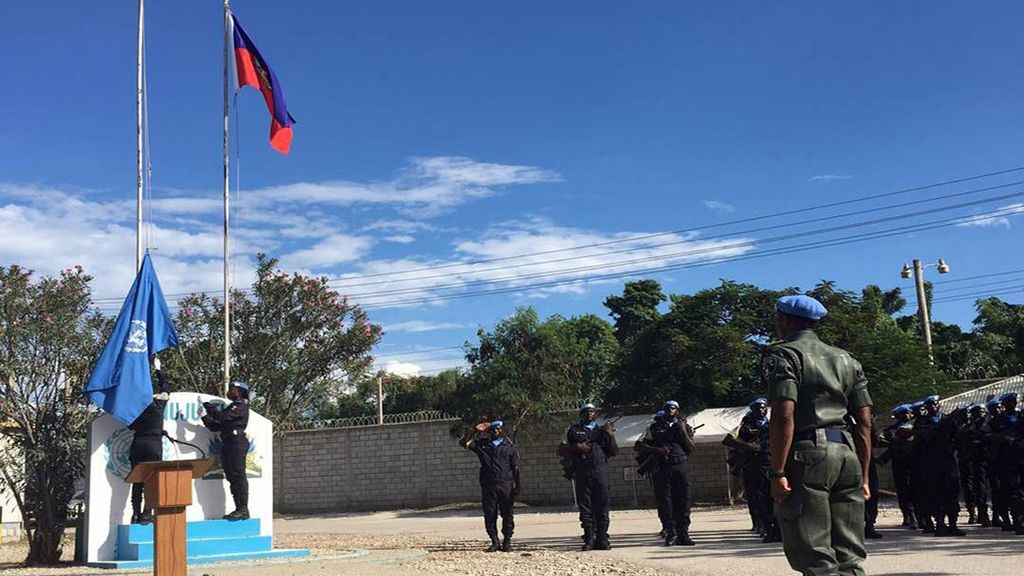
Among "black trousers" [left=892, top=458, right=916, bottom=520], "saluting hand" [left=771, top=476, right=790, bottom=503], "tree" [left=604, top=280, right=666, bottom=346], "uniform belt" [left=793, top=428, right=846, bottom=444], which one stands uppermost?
"tree" [left=604, top=280, right=666, bottom=346]

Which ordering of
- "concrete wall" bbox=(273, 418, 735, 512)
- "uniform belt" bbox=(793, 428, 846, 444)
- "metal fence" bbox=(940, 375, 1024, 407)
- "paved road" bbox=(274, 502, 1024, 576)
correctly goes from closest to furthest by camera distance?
"uniform belt" bbox=(793, 428, 846, 444)
"paved road" bbox=(274, 502, 1024, 576)
"metal fence" bbox=(940, 375, 1024, 407)
"concrete wall" bbox=(273, 418, 735, 512)

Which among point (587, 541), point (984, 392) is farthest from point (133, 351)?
point (984, 392)

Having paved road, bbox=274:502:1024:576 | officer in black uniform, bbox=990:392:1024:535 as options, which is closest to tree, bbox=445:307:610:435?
paved road, bbox=274:502:1024:576

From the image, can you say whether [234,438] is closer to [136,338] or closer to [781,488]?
[136,338]

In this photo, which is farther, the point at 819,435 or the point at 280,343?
the point at 280,343

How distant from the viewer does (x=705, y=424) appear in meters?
22.9

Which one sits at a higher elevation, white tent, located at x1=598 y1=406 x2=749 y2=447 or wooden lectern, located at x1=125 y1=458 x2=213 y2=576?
white tent, located at x1=598 y1=406 x2=749 y2=447

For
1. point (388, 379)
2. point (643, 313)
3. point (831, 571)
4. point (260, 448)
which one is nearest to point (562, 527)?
point (260, 448)

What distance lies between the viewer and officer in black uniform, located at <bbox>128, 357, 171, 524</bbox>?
11.8 meters

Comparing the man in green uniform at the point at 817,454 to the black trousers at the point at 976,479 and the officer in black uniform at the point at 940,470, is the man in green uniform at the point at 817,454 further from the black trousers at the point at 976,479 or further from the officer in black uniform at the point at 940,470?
the black trousers at the point at 976,479

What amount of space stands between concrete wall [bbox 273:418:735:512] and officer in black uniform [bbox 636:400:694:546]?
39.2ft

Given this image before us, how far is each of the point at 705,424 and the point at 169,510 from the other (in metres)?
17.1

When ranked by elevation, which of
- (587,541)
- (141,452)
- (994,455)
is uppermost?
(141,452)

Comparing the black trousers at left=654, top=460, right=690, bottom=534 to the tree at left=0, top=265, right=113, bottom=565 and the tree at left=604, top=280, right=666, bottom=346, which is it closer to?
the tree at left=0, top=265, right=113, bottom=565
